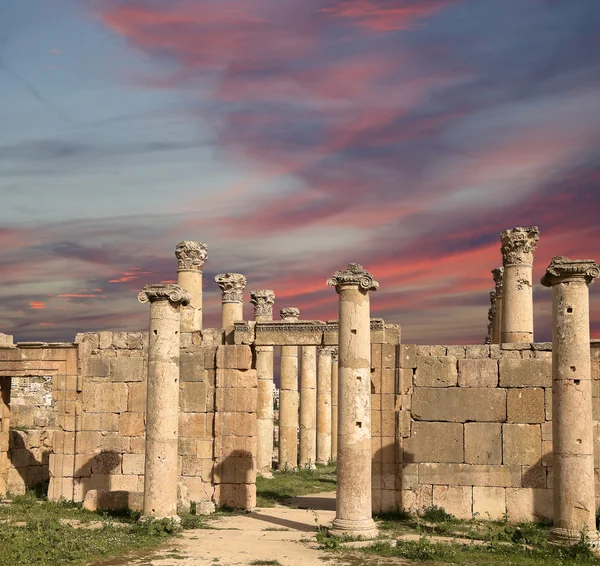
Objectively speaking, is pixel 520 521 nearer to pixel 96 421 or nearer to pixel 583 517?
pixel 583 517

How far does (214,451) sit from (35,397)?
981 inches

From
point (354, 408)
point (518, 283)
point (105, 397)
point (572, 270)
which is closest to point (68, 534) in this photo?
point (105, 397)

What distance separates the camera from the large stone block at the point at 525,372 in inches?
822

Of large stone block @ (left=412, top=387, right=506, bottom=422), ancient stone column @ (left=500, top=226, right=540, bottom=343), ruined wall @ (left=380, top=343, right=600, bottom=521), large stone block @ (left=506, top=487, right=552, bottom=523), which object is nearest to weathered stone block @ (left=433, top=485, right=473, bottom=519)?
ruined wall @ (left=380, top=343, right=600, bottom=521)

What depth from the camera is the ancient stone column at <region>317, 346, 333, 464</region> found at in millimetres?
38969

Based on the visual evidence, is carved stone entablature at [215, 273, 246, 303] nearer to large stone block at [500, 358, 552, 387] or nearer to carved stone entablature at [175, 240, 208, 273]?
carved stone entablature at [175, 240, 208, 273]

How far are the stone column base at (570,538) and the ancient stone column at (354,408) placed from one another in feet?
12.2

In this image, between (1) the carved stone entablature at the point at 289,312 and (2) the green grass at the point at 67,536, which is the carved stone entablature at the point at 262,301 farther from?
(2) the green grass at the point at 67,536

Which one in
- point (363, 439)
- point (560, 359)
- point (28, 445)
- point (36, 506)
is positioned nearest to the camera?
point (560, 359)

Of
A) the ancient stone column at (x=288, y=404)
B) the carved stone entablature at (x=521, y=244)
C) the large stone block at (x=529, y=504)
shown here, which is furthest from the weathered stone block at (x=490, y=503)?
the ancient stone column at (x=288, y=404)

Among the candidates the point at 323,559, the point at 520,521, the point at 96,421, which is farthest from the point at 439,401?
the point at 96,421

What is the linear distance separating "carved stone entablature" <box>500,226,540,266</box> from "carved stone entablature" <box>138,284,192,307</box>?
10267 millimetres

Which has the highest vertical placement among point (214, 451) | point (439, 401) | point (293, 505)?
point (439, 401)

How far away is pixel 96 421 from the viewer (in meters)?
24.0
